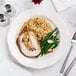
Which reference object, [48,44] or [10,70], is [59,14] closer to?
[48,44]

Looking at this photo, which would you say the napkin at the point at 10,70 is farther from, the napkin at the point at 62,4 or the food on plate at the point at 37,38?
the napkin at the point at 62,4

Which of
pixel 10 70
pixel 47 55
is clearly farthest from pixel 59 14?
pixel 10 70

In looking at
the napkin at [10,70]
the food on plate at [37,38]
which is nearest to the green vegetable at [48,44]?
the food on plate at [37,38]

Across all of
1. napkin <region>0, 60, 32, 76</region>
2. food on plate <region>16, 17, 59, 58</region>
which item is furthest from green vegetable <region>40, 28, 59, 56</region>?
napkin <region>0, 60, 32, 76</region>

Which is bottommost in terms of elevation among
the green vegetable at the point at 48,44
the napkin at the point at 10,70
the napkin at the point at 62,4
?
the napkin at the point at 10,70

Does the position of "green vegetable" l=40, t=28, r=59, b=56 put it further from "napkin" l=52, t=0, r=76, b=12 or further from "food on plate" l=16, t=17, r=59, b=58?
"napkin" l=52, t=0, r=76, b=12

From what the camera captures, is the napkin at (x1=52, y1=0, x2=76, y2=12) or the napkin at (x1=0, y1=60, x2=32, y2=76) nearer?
the napkin at (x1=0, y1=60, x2=32, y2=76)

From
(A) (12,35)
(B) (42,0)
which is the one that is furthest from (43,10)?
(A) (12,35)
